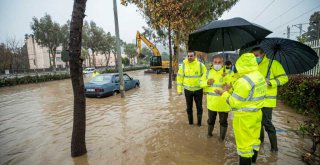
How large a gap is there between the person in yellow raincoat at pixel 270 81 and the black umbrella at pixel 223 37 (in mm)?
407

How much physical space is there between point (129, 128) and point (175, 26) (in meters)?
8.66

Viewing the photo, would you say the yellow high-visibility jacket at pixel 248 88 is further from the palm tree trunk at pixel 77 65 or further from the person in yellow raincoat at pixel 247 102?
the palm tree trunk at pixel 77 65

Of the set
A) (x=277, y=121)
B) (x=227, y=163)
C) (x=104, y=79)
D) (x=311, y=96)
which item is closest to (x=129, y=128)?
(x=227, y=163)

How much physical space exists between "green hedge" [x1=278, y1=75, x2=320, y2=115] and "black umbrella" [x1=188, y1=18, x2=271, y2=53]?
1.87 meters

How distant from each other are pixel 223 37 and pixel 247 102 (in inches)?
80.8

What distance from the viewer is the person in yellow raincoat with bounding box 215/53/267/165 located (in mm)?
2570

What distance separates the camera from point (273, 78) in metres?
3.51

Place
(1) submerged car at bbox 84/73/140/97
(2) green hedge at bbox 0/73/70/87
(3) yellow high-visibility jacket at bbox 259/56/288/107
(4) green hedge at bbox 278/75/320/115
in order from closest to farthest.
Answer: (3) yellow high-visibility jacket at bbox 259/56/288/107, (4) green hedge at bbox 278/75/320/115, (1) submerged car at bbox 84/73/140/97, (2) green hedge at bbox 0/73/70/87

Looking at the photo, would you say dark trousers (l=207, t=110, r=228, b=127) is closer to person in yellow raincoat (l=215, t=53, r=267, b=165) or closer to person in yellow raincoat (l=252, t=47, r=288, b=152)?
person in yellow raincoat (l=252, t=47, r=288, b=152)

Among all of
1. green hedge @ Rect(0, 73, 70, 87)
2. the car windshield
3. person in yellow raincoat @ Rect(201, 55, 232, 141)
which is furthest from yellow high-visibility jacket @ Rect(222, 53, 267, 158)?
green hedge @ Rect(0, 73, 70, 87)

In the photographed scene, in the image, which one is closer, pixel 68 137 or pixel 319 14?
pixel 68 137

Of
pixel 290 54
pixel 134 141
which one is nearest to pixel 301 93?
pixel 290 54

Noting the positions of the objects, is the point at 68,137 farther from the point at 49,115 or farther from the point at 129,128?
the point at 49,115

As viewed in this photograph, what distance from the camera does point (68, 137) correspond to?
5016 millimetres
